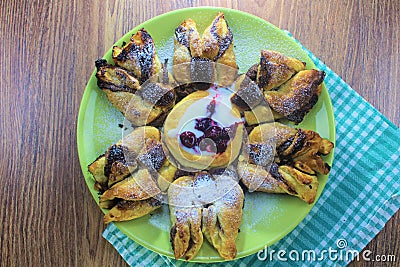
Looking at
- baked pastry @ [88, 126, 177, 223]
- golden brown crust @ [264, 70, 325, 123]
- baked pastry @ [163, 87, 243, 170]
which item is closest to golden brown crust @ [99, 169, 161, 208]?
baked pastry @ [88, 126, 177, 223]

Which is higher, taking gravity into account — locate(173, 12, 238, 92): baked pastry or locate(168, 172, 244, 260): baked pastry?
locate(173, 12, 238, 92): baked pastry

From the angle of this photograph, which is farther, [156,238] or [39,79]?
[39,79]

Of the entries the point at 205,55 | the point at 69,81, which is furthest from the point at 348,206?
the point at 69,81

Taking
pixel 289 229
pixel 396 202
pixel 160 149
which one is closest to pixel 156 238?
pixel 160 149

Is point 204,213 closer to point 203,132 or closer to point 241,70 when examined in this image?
point 203,132

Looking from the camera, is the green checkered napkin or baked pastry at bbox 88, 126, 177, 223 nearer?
baked pastry at bbox 88, 126, 177, 223

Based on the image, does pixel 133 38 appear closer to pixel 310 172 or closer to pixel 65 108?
pixel 65 108

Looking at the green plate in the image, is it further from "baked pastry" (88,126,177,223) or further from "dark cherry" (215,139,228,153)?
"dark cherry" (215,139,228,153)
